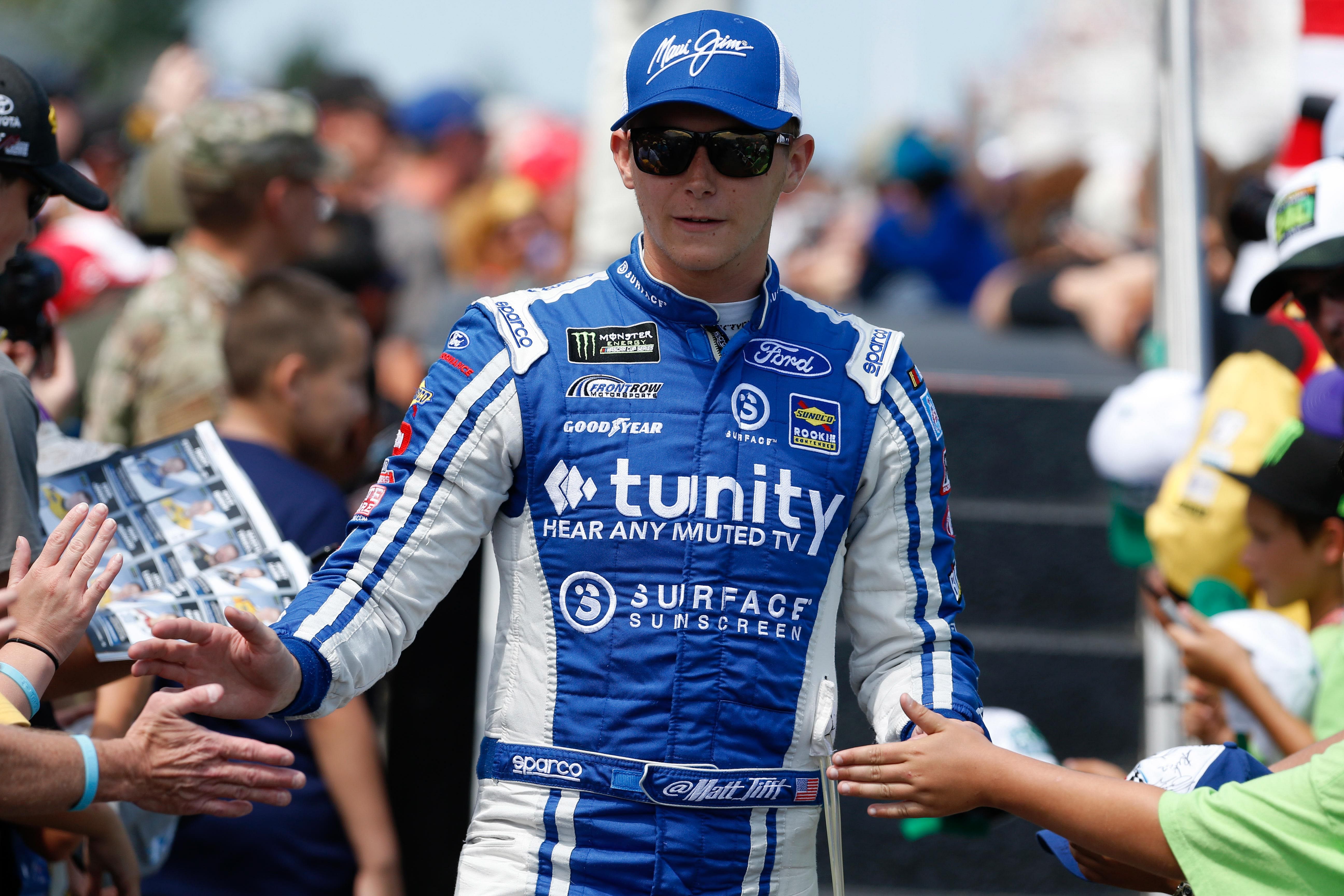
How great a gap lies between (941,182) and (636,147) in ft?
23.0

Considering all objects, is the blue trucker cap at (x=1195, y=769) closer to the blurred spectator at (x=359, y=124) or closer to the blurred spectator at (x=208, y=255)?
the blurred spectator at (x=208, y=255)

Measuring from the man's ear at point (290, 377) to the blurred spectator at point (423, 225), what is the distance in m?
0.83

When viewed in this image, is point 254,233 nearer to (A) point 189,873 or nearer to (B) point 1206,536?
(A) point 189,873

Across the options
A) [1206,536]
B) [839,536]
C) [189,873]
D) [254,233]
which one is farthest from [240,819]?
[1206,536]

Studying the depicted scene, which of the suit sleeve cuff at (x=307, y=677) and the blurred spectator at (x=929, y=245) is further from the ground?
→ the blurred spectator at (x=929, y=245)

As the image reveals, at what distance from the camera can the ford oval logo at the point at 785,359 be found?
2549 millimetres

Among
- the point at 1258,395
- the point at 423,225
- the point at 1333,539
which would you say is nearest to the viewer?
the point at 1333,539

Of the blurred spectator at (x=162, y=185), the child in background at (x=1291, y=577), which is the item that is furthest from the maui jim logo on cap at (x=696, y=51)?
the blurred spectator at (x=162, y=185)

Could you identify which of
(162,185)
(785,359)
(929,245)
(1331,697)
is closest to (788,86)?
(785,359)

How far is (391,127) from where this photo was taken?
376 inches

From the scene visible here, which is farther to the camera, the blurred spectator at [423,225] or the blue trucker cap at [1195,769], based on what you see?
the blurred spectator at [423,225]

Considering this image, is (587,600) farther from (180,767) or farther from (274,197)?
(274,197)

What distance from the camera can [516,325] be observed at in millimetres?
2506

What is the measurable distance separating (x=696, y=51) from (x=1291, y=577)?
2.06m
